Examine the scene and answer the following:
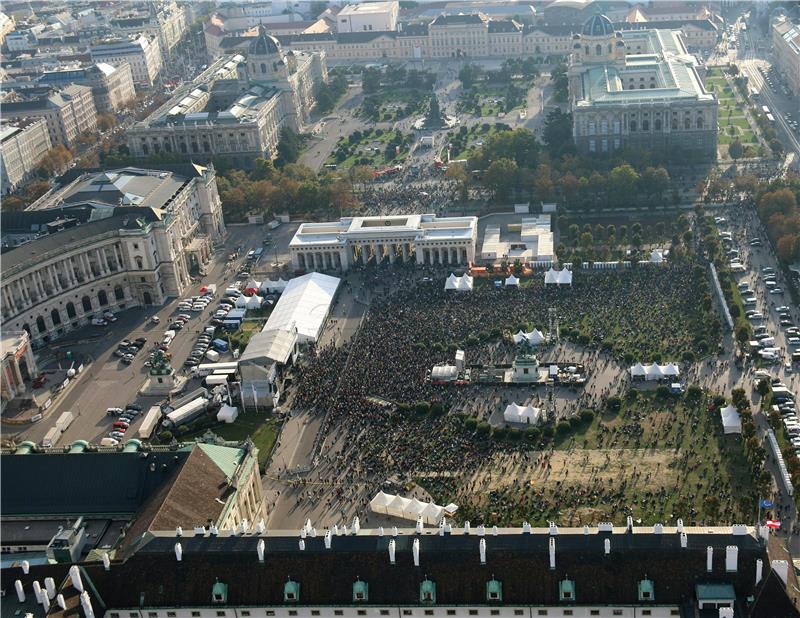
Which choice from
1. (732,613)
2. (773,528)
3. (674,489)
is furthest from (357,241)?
(732,613)

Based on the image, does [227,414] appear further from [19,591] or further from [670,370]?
[670,370]

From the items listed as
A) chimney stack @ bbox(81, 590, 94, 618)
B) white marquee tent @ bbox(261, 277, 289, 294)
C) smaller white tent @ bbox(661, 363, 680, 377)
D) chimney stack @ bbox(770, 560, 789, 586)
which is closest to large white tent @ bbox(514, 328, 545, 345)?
smaller white tent @ bbox(661, 363, 680, 377)

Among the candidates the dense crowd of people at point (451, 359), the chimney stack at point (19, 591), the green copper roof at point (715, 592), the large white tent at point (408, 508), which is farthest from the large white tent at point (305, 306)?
the green copper roof at point (715, 592)

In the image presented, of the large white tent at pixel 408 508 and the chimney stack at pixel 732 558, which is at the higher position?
the chimney stack at pixel 732 558

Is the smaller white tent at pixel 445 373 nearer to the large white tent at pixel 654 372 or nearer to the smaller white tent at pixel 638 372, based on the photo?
the smaller white tent at pixel 638 372

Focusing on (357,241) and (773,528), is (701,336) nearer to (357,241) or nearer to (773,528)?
(773,528)

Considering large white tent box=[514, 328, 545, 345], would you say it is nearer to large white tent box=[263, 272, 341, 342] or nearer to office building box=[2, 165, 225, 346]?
large white tent box=[263, 272, 341, 342]

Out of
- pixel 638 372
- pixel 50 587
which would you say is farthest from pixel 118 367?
pixel 638 372
